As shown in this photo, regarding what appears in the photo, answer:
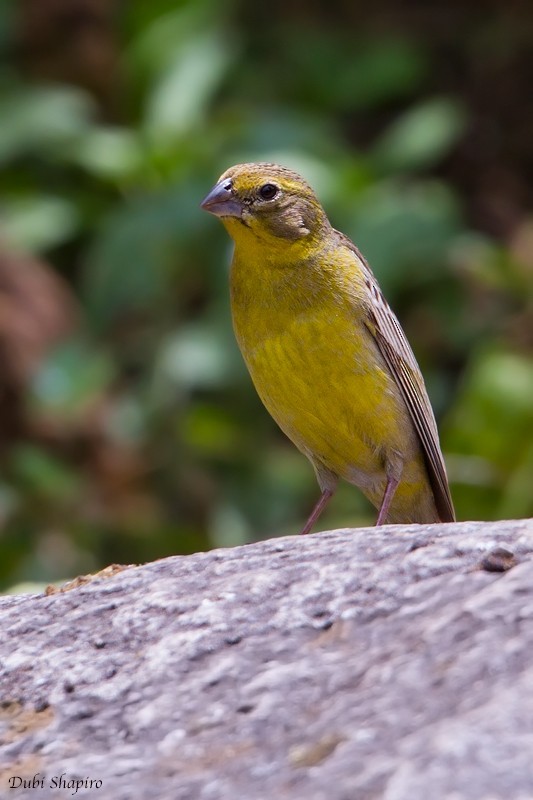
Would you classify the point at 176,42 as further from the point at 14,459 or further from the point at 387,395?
the point at 387,395

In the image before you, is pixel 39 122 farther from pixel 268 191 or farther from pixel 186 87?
pixel 268 191

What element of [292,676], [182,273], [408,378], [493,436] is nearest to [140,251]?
[182,273]

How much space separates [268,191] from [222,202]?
229 mm

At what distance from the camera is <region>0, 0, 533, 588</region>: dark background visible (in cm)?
855

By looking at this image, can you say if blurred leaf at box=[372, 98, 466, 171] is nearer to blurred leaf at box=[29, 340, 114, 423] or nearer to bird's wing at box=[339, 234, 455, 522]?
blurred leaf at box=[29, 340, 114, 423]

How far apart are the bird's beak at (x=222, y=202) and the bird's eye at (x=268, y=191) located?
122 millimetres

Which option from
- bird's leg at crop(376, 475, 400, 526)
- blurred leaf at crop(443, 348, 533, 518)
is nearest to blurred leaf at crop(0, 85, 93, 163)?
blurred leaf at crop(443, 348, 533, 518)

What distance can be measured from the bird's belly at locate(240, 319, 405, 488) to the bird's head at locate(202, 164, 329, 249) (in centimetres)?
46

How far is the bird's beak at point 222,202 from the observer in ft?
17.7

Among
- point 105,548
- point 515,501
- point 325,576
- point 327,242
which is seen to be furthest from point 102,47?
point 325,576

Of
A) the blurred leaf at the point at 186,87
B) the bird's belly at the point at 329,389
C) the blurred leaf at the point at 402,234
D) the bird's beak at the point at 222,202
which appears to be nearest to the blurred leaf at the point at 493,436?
the blurred leaf at the point at 402,234

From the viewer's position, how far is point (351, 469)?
5668mm

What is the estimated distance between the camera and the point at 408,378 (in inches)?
224

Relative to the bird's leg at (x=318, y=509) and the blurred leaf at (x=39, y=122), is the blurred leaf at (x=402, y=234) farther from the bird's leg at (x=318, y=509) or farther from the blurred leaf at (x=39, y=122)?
the bird's leg at (x=318, y=509)
